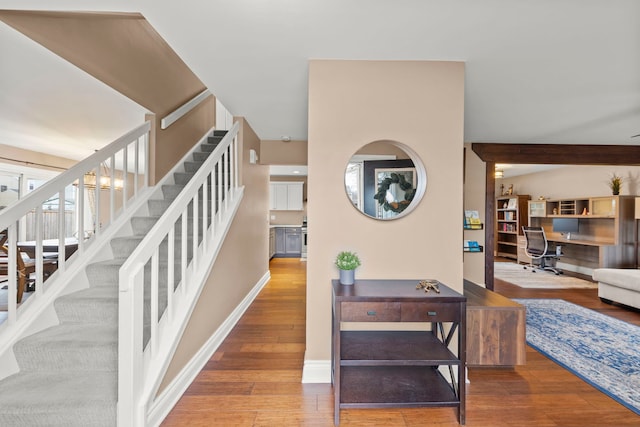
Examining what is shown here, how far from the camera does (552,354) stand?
2490 millimetres

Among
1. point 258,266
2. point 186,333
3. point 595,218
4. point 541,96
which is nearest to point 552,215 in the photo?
point 595,218

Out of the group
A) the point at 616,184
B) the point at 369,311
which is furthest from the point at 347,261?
the point at 616,184

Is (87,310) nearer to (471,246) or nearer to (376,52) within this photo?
(376,52)

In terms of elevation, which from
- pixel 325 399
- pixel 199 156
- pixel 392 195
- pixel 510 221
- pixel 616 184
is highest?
pixel 199 156

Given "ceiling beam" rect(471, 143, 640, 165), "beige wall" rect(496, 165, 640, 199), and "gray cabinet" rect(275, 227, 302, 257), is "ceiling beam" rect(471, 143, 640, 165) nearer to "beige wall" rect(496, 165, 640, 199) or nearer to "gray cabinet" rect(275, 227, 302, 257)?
"beige wall" rect(496, 165, 640, 199)

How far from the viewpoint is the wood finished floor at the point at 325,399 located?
65.7 inches

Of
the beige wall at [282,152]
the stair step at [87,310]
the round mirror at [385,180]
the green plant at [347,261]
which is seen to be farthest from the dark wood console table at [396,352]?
the beige wall at [282,152]

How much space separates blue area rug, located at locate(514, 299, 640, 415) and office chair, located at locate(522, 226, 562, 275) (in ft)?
9.40

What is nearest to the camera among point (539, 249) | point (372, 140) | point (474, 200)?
point (372, 140)

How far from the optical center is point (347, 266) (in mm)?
1885

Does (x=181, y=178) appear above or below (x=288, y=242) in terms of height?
above

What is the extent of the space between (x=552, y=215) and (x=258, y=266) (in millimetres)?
6979

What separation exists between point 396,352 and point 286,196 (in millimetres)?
6557

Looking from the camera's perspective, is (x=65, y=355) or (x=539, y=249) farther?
(x=539, y=249)
